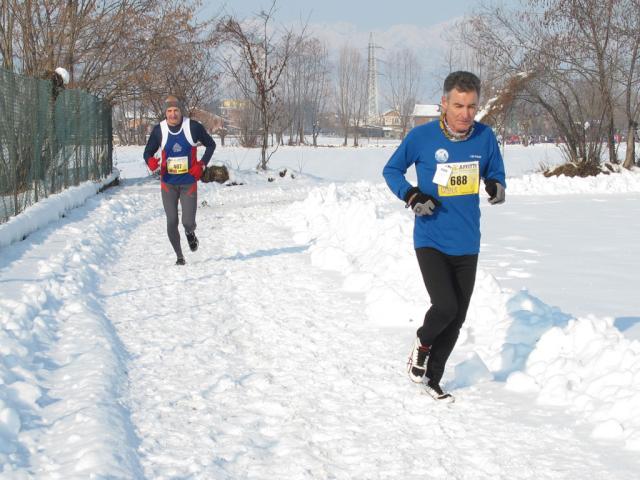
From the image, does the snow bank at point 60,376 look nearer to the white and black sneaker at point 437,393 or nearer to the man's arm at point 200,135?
the white and black sneaker at point 437,393

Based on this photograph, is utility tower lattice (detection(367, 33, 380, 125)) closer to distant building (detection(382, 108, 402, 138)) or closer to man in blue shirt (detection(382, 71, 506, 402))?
distant building (detection(382, 108, 402, 138))

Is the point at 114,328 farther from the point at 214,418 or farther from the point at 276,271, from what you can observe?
the point at 276,271

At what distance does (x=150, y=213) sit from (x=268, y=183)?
28.0ft

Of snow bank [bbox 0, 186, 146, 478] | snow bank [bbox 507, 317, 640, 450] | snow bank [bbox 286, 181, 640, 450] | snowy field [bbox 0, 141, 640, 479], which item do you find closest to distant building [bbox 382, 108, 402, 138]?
snowy field [bbox 0, 141, 640, 479]

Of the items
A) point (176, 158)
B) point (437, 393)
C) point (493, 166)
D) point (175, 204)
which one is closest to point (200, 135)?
point (176, 158)

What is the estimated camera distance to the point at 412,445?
3.61 meters

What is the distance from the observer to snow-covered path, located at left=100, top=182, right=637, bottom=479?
340 cm

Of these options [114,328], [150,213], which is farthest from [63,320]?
[150,213]

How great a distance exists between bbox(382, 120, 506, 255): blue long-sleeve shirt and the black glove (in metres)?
0.06

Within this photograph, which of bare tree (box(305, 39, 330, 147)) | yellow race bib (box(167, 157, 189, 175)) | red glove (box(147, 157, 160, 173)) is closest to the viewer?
red glove (box(147, 157, 160, 173))

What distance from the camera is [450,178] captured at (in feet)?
13.5

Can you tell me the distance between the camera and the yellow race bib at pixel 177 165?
848 cm

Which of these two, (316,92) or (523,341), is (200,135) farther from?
(316,92)

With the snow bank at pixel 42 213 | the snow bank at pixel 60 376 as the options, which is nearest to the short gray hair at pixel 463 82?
the snow bank at pixel 60 376
